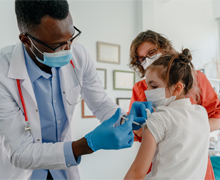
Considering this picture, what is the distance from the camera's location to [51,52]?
108cm

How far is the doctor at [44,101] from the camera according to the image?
98 centimetres

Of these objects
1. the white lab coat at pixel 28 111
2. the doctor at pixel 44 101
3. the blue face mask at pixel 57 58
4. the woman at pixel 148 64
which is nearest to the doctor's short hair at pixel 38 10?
the doctor at pixel 44 101

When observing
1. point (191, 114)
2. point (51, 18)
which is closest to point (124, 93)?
point (191, 114)

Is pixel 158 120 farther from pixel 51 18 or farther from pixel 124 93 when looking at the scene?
pixel 124 93

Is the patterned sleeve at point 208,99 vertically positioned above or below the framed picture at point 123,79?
below

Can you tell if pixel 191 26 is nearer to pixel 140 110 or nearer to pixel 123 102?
pixel 123 102

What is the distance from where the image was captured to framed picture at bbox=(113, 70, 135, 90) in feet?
9.69

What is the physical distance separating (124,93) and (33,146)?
6.98ft

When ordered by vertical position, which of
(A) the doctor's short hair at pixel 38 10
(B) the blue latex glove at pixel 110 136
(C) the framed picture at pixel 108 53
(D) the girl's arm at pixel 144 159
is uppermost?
(C) the framed picture at pixel 108 53

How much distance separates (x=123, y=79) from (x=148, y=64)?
4.69 feet

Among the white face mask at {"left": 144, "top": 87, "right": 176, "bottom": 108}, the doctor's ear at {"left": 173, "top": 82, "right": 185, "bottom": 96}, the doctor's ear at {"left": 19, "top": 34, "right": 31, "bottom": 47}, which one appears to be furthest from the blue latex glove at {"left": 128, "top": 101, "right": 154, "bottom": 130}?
the doctor's ear at {"left": 19, "top": 34, "right": 31, "bottom": 47}

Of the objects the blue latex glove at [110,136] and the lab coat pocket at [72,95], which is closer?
the blue latex glove at [110,136]

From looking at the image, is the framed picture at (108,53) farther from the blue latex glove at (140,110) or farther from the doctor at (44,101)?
the blue latex glove at (140,110)

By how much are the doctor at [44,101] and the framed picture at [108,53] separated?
144 centimetres
